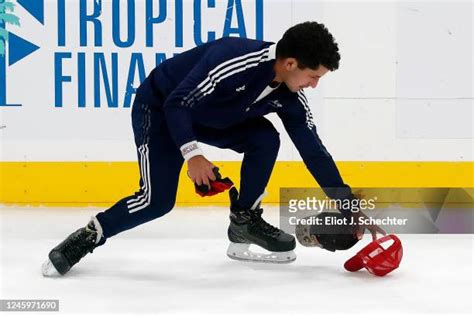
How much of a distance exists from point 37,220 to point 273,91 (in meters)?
1.61

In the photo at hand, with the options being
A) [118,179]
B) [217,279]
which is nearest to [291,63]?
[217,279]

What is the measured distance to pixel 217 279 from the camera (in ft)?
8.66

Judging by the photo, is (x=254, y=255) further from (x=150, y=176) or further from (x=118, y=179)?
(x=118, y=179)

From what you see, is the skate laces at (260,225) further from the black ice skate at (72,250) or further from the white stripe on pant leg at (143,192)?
the black ice skate at (72,250)

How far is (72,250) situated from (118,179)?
1564 millimetres

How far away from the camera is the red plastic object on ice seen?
2.64 meters

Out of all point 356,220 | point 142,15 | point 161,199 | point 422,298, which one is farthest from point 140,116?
point 142,15

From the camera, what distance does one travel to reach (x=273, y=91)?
8.86 feet

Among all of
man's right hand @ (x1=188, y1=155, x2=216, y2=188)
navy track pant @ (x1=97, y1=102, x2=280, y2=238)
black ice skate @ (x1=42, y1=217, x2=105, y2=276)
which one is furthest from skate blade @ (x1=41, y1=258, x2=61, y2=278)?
man's right hand @ (x1=188, y1=155, x2=216, y2=188)

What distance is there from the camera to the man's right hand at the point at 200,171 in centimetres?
239

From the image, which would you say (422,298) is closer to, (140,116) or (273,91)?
(273,91)

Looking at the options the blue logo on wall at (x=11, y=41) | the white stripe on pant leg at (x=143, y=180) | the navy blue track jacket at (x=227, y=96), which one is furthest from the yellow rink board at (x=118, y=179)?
the white stripe on pant leg at (x=143, y=180)

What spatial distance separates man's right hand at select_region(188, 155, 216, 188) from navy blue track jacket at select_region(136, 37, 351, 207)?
0.02 meters

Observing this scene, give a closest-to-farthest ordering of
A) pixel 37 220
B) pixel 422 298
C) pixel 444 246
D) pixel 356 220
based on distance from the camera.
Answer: pixel 422 298, pixel 356 220, pixel 444 246, pixel 37 220
